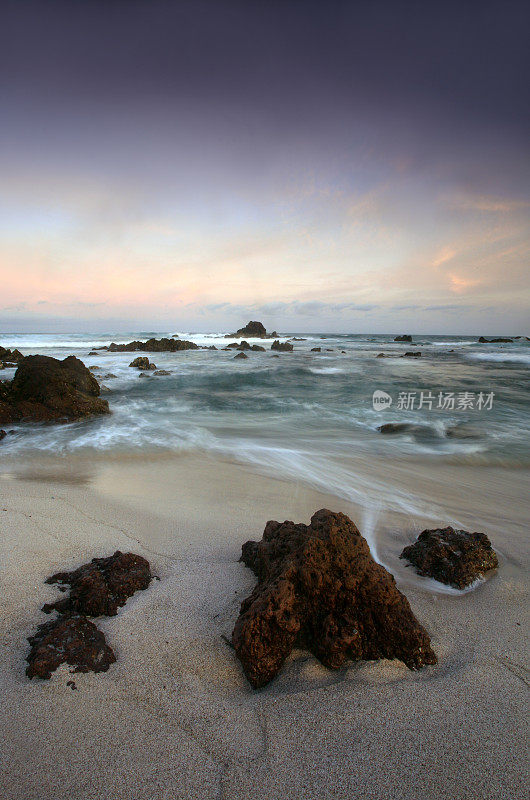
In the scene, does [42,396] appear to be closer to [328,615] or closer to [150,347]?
[328,615]

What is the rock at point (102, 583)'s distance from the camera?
2.08 m

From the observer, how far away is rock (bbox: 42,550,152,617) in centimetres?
208

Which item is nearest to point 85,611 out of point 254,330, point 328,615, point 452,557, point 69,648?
point 69,648

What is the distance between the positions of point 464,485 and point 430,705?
380cm

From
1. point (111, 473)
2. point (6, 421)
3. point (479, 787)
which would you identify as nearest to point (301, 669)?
point (479, 787)

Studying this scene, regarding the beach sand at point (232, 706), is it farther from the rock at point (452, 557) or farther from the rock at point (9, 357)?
the rock at point (9, 357)

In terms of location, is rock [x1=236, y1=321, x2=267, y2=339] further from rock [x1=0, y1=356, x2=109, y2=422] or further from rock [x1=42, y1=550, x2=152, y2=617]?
rock [x1=42, y1=550, x2=152, y2=617]

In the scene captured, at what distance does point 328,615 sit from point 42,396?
25.7 feet

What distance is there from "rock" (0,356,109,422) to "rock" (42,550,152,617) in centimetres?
596

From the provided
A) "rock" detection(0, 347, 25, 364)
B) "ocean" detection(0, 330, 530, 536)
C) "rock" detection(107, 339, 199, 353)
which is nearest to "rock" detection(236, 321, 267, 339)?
"rock" detection(107, 339, 199, 353)

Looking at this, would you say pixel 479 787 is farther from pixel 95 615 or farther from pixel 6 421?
pixel 6 421

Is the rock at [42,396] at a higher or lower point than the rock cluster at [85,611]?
higher

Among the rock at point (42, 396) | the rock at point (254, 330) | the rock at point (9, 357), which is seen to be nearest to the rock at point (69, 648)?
the rock at point (42, 396)

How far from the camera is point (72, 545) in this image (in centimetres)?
282
